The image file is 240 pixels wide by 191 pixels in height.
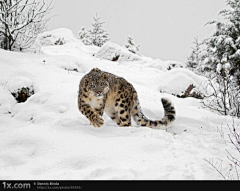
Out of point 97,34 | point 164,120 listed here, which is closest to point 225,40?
point 164,120

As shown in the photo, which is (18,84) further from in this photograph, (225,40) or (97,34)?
(97,34)

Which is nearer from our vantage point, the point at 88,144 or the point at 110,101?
the point at 88,144

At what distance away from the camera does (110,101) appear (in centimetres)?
575

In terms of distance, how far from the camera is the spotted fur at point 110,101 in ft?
16.8

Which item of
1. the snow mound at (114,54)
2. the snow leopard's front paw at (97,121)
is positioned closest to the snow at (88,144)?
the snow leopard's front paw at (97,121)

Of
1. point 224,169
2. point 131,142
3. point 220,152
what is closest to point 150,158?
point 131,142

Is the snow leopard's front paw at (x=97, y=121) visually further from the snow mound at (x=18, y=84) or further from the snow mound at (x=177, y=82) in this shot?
the snow mound at (x=177, y=82)

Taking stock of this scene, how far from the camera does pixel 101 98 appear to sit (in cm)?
530

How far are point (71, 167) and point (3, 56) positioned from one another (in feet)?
25.7

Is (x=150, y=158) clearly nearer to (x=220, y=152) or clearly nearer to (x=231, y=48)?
(x=220, y=152)

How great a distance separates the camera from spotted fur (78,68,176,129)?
511 cm

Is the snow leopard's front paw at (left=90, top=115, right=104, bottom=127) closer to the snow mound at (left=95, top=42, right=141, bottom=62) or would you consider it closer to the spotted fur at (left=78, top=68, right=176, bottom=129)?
the spotted fur at (left=78, top=68, right=176, bottom=129)

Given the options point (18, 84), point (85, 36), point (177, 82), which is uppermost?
point (18, 84)

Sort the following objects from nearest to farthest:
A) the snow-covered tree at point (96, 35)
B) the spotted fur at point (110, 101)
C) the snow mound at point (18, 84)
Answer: the spotted fur at point (110, 101)
the snow mound at point (18, 84)
the snow-covered tree at point (96, 35)
